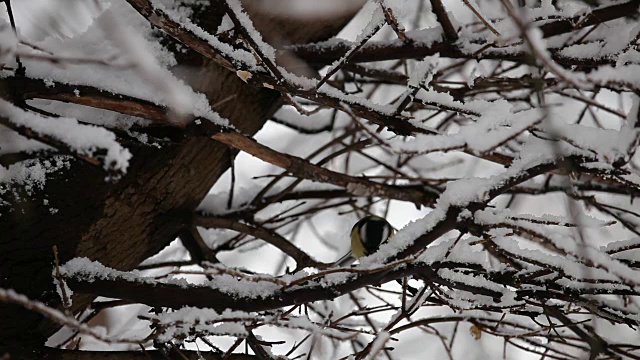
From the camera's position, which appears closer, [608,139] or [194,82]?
[608,139]

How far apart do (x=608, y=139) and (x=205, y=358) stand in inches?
40.4

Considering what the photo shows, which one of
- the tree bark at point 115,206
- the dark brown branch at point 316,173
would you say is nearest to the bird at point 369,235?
the dark brown branch at point 316,173

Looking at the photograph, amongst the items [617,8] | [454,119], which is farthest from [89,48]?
[454,119]

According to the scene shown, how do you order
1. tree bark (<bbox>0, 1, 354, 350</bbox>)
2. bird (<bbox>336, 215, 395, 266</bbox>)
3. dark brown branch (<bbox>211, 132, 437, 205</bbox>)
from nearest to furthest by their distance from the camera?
tree bark (<bbox>0, 1, 354, 350</bbox>)
dark brown branch (<bbox>211, 132, 437, 205</bbox>)
bird (<bbox>336, 215, 395, 266</bbox>)

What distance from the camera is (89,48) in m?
1.38

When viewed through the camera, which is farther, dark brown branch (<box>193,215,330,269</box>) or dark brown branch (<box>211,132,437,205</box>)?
dark brown branch (<box>193,215,330,269</box>)

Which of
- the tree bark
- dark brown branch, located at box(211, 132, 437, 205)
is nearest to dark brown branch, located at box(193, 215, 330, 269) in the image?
the tree bark

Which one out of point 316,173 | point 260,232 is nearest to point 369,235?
point 316,173

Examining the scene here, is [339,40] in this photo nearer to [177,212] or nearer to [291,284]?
[177,212]

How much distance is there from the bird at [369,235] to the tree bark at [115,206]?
485 millimetres

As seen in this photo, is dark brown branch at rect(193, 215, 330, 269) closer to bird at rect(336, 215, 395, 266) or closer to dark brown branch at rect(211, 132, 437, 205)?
bird at rect(336, 215, 395, 266)

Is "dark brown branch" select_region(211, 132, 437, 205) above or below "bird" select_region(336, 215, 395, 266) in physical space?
above

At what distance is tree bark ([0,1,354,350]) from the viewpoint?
127 cm

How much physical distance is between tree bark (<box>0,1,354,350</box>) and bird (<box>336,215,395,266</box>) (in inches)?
19.1
